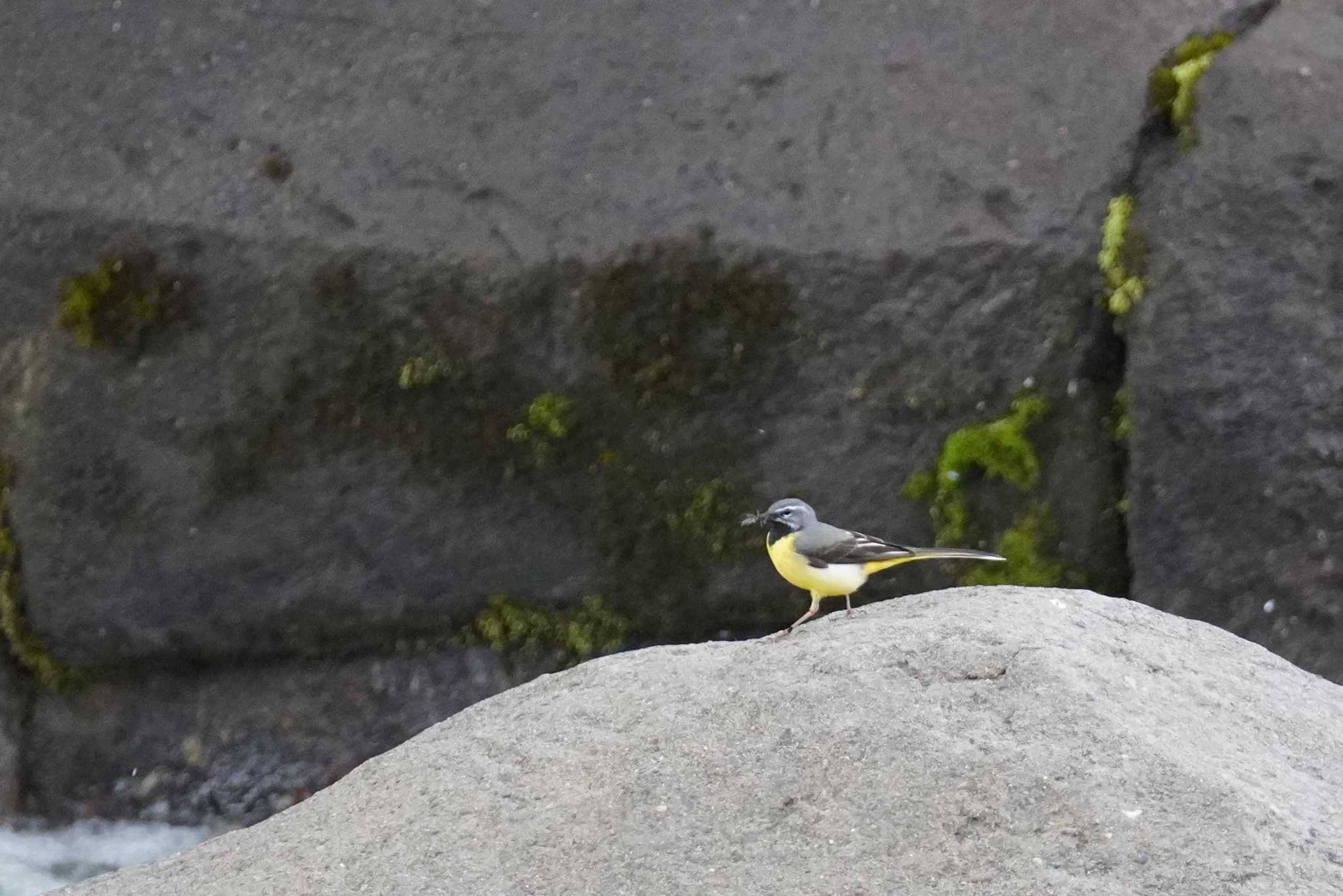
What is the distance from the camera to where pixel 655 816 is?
3.55 meters

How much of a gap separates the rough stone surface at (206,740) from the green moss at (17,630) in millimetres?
77

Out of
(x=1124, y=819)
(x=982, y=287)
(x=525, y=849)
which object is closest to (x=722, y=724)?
(x=525, y=849)

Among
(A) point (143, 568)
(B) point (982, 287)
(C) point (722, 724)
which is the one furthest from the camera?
(A) point (143, 568)

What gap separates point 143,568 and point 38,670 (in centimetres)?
72

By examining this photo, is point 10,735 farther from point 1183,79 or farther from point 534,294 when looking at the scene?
point 1183,79

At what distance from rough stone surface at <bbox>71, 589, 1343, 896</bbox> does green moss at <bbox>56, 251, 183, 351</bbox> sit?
256 cm

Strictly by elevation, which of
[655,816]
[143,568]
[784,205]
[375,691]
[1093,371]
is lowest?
[375,691]

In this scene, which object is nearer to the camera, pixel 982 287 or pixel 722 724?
pixel 722 724

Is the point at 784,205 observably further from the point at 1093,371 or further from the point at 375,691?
the point at 375,691

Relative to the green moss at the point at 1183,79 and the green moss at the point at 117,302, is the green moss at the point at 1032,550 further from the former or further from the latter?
the green moss at the point at 117,302

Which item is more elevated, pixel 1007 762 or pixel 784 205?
pixel 784 205

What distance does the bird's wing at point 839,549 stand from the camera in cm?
498

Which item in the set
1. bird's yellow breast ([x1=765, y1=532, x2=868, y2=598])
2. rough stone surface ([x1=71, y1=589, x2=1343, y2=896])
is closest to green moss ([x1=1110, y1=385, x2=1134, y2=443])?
bird's yellow breast ([x1=765, y1=532, x2=868, y2=598])

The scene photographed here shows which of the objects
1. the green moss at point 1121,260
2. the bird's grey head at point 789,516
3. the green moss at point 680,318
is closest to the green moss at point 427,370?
the green moss at point 680,318
